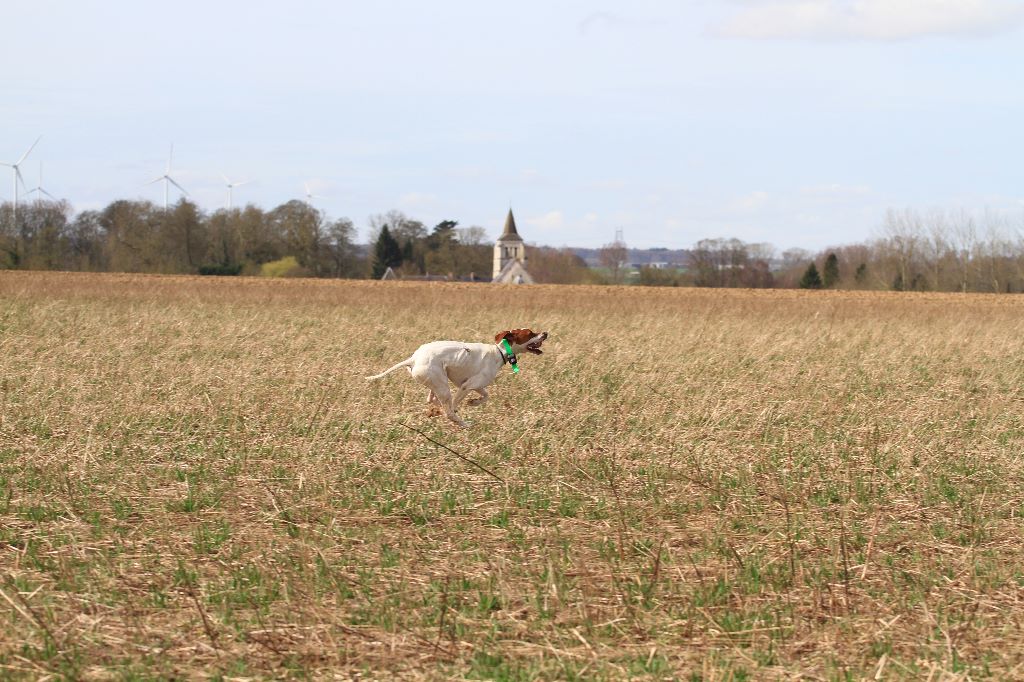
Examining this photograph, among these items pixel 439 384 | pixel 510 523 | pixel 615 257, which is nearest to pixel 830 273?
pixel 615 257

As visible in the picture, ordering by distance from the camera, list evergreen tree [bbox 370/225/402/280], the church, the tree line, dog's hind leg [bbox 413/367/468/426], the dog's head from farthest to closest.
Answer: the church, evergreen tree [bbox 370/225/402/280], the tree line, the dog's head, dog's hind leg [bbox 413/367/468/426]

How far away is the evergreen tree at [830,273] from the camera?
6299cm

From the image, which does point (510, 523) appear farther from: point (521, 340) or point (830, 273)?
point (830, 273)

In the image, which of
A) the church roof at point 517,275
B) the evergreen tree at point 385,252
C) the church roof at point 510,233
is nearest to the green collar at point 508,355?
the evergreen tree at point 385,252

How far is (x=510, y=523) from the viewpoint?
5.45m

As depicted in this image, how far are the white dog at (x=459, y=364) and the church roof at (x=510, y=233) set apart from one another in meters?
114

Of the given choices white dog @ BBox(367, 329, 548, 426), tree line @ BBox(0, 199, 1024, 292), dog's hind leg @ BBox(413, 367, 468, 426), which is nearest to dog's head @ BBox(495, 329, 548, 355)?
white dog @ BBox(367, 329, 548, 426)

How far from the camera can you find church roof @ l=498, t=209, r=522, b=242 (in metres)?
122

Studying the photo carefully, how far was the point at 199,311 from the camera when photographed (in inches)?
762

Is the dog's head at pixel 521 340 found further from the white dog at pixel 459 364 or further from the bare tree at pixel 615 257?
the bare tree at pixel 615 257

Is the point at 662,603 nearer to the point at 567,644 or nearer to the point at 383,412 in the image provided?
the point at 567,644

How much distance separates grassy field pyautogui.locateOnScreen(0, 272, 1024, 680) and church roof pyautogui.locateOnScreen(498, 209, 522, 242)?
110917 millimetres

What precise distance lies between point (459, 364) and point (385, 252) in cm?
7705

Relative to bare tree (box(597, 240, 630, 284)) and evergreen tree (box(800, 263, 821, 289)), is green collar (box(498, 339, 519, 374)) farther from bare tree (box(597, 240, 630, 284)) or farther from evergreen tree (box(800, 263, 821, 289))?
bare tree (box(597, 240, 630, 284))
